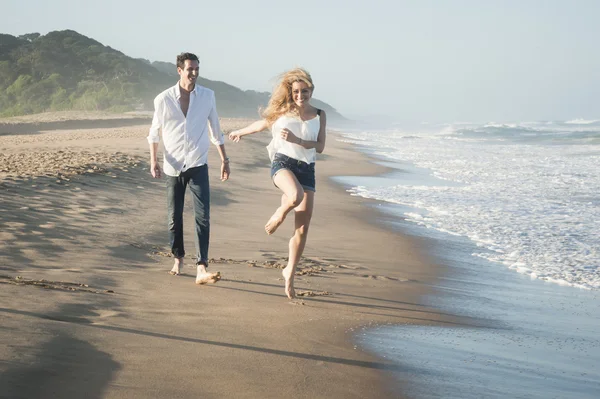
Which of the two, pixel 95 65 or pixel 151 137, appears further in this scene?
pixel 95 65

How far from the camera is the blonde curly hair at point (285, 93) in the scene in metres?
5.57

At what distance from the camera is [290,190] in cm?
540

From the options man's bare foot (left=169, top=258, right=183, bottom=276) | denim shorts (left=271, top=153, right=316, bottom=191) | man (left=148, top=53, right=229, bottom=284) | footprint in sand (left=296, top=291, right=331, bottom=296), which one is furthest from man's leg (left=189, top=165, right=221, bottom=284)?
footprint in sand (left=296, top=291, right=331, bottom=296)

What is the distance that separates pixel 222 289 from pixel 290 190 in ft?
3.04

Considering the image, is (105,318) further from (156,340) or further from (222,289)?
(222,289)

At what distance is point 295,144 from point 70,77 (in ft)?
257

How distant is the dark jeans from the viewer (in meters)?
5.89

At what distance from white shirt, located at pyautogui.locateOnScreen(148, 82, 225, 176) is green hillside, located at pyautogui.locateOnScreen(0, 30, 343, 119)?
47.5m

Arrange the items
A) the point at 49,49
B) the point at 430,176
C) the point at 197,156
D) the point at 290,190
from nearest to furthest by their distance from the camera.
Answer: the point at 290,190, the point at 197,156, the point at 430,176, the point at 49,49

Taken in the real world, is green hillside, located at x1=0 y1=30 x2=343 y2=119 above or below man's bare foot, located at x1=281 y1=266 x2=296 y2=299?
above

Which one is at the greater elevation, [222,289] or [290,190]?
[290,190]

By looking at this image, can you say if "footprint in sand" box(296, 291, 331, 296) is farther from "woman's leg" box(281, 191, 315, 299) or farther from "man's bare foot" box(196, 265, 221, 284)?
"man's bare foot" box(196, 265, 221, 284)

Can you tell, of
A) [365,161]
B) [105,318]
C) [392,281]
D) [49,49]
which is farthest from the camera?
[49,49]

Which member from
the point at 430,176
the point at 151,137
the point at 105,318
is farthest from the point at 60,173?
the point at 430,176
